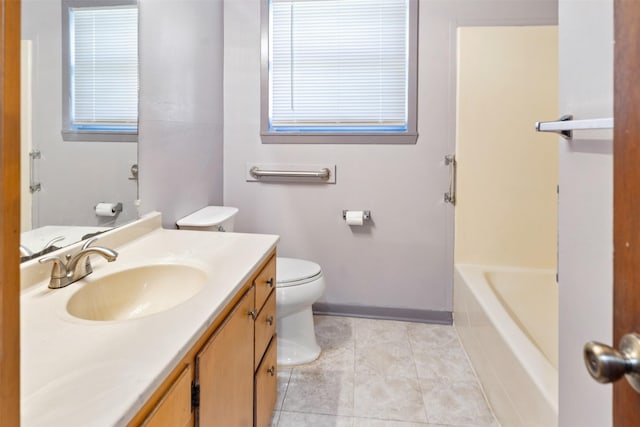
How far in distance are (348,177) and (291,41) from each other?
3.20 feet

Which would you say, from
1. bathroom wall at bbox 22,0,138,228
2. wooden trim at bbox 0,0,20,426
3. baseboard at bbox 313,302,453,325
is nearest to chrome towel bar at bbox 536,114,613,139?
wooden trim at bbox 0,0,20,426

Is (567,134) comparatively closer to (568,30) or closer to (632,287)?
(568,30)

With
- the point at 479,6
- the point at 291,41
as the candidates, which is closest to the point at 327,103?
the point at 291,41

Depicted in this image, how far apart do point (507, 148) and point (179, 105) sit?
1.95 m

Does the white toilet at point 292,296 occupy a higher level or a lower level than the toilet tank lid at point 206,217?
lower

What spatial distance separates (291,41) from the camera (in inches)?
98.0

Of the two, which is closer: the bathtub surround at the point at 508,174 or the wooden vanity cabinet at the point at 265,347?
the wooden vanity cabinet at the point at 265,347

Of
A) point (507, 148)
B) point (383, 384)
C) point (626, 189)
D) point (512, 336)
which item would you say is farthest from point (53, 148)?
point (507, 148)

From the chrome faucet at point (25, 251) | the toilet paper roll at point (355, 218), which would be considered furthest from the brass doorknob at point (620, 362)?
the toilet paper roll at point (355, 218)

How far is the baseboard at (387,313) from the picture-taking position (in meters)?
2.49

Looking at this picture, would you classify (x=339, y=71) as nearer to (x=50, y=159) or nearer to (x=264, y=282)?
(x=264, y=282)

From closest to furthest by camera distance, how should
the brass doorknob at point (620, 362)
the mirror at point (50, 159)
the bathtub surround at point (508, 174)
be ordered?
1. the brass doorknob at point (620, 362)
2. the mirror at point (50, 159)
3. the bathtub surround at point (508, 174)

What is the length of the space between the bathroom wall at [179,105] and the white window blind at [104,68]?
0.26 feet

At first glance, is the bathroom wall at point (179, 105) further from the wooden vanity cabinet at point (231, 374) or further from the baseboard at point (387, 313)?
the baseboard at point (387, 313)
